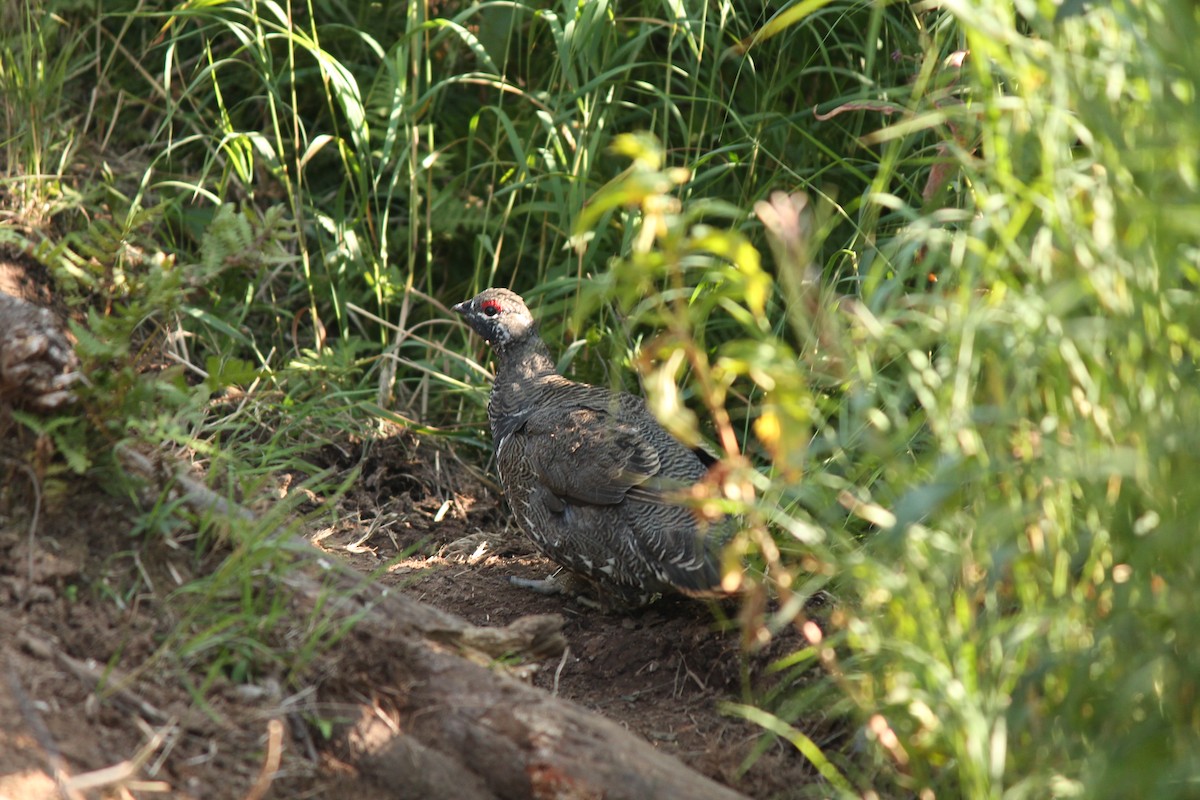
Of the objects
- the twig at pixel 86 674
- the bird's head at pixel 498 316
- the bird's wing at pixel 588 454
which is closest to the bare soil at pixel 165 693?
the twig at pixel 86 674

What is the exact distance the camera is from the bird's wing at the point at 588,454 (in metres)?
4.33

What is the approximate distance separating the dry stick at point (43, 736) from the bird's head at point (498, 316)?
2762 mm

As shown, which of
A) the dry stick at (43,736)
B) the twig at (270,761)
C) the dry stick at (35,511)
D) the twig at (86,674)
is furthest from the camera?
the dry stick at (35,511)

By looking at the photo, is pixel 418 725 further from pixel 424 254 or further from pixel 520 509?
pixel 424 254

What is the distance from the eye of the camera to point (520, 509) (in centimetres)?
461

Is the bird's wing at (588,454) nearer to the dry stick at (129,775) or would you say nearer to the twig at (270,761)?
the twig at (270,761)

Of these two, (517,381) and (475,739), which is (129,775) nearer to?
→ (475,739)

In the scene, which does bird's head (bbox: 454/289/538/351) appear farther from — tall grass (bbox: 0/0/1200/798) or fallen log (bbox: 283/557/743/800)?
fallen log (bbox: 283/557/743/800)

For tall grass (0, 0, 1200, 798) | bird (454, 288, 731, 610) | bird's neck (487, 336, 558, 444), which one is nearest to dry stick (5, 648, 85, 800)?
tall grass (0, 0, 1200, 798)

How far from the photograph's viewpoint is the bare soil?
2.42 m

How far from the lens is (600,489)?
4.34 meters

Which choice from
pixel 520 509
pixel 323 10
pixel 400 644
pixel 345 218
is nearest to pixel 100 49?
pixel 323 10

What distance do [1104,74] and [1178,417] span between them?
640 millimetres

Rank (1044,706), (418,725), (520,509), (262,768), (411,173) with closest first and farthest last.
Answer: (1044,706) → (262,768) → (418,725) → (520,509) → (411,173)
